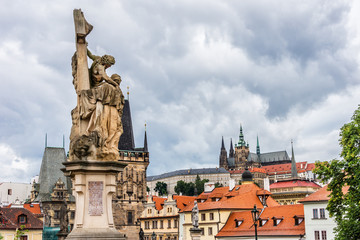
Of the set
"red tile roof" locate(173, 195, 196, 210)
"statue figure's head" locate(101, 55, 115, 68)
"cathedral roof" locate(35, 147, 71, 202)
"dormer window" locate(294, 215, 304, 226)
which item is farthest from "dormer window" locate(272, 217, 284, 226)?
"statue figure's head" locate(101, 55, 115, 68)

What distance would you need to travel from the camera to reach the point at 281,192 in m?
98.7

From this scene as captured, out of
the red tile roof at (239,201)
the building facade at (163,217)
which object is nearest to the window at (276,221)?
the red tile roof at (239,201)

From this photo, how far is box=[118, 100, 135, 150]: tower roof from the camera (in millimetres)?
80088

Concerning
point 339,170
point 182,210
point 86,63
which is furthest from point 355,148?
point 182,210

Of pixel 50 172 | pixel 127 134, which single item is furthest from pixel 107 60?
pixel 127 134

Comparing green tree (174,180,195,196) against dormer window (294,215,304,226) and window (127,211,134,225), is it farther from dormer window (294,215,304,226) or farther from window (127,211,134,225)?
dormer window (294,215,304,226)

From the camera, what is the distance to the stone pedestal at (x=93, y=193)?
28.7 ft

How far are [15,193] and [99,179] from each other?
88.9 meters

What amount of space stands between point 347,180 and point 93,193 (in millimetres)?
16660

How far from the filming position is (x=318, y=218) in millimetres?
42469

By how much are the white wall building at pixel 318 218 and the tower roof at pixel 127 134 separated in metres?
41.8

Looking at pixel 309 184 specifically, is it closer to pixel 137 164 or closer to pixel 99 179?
pixel 137 164

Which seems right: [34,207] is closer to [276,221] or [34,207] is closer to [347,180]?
[276,221]

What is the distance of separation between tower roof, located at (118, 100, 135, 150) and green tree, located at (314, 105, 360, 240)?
190 ft
